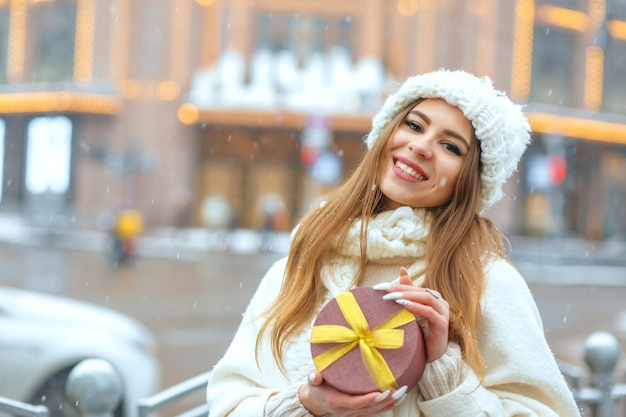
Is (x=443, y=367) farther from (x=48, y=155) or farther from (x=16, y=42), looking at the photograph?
(x=16, y=42)

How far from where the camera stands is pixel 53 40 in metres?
31.6

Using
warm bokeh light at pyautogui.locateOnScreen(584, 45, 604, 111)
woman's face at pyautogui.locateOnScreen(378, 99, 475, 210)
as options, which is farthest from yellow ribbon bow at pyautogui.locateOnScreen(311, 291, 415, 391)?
warm bokeh light at pyautogui.locateOnScreen(584, 45, 604, 111)

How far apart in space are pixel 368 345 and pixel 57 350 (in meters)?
4.51

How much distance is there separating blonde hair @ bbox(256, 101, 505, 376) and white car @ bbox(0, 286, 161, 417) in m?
3.49

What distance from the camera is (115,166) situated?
95.4 feet

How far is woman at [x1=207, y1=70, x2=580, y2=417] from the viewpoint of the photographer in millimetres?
1899

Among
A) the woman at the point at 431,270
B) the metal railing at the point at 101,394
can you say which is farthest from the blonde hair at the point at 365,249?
the metal railing at the point at 101,394

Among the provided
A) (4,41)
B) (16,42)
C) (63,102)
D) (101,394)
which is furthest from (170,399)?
(4,41)

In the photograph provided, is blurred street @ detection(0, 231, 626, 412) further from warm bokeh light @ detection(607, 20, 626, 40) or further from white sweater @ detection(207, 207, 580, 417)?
warm bokeh light @ detection(607, 20, 626, 40)

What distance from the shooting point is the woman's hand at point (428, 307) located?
1.75m

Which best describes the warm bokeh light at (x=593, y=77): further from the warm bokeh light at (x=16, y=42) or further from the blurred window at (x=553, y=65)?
the warm bokeh light at (x=16, y=42)

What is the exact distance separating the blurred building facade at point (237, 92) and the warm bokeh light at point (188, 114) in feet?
0.19

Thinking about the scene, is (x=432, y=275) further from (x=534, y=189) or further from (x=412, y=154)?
(x=534, y=189)

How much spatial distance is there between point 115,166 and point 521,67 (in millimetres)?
15939
